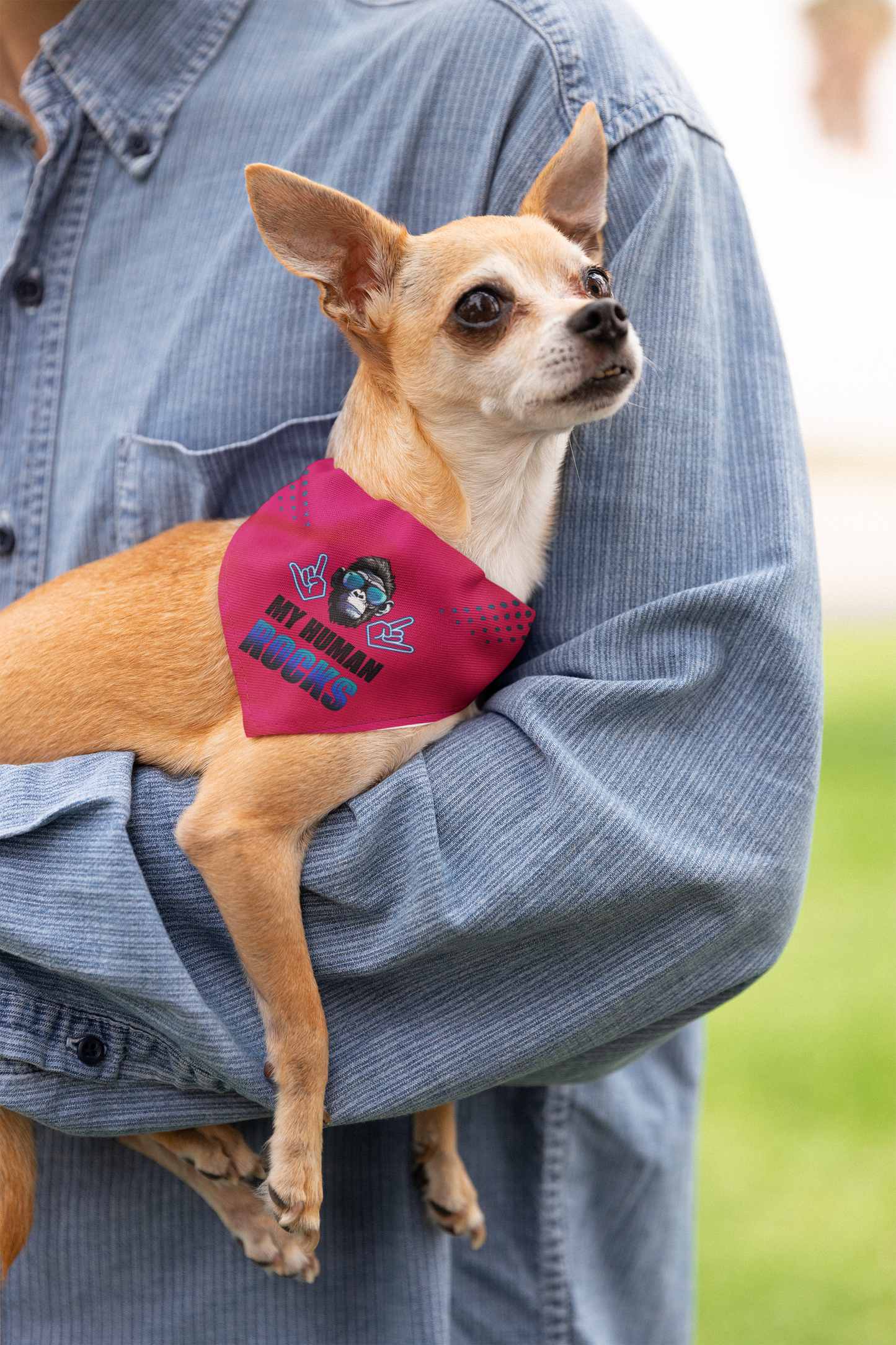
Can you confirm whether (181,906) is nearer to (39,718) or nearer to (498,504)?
(39,718)

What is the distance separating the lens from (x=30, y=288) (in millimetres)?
1902

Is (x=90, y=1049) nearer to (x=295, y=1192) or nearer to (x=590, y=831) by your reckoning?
(x=295, y=1192)

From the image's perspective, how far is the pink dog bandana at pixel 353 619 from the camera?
151cm


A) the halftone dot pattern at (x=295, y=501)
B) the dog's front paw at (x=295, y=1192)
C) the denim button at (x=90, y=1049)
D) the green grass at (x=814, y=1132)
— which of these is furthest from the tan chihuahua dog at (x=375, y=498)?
the green grass at (x=814, y=1132)

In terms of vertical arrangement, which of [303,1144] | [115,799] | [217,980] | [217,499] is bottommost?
[303,1144]

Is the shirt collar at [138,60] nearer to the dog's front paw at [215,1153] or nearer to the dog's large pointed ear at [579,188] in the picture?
the dog's large pointed ear at [579,188]

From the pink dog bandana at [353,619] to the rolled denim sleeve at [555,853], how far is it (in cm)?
9

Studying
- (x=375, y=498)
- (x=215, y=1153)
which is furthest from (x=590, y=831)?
(x=215, y=1153)

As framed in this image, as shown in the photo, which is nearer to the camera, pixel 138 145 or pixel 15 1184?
pixel 15 1184

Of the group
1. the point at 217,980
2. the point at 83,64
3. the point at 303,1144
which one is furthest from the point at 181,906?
the point at 83,64

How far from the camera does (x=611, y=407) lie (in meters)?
1.59

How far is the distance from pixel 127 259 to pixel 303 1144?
4.84ft

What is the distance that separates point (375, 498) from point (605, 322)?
1.38 ft

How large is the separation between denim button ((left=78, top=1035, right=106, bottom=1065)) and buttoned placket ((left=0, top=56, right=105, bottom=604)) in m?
0.86
